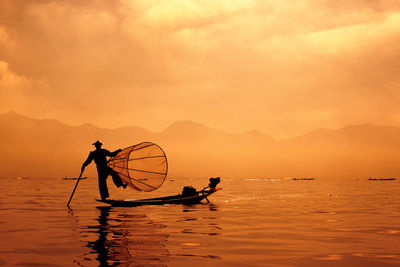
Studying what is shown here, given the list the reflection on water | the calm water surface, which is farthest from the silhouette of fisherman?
the reflection on water

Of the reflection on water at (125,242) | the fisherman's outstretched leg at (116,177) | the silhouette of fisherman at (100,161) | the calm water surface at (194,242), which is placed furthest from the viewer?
the fisherman's outstretched leg at (116,177)

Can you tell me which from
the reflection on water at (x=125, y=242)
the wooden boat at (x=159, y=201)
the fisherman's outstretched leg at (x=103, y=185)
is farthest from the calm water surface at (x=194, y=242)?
the wooden boat at (x=159, y=201)

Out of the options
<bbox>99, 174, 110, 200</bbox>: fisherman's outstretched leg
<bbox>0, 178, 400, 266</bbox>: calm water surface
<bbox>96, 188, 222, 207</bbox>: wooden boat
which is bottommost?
<bbox>0, 178, 400, 266</bbox>: calm water surface

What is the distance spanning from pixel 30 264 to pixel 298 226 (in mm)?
10964

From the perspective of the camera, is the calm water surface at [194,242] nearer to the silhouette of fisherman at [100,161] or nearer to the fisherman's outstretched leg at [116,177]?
the silhouette of fisherman at [100,161]

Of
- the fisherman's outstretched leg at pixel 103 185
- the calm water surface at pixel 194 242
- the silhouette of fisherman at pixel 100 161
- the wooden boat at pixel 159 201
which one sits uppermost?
the silhouette of fisherman at pixel 100 161

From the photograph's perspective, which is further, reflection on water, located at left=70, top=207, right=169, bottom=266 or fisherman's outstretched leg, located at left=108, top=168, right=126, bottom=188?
fisherman's outstretched leg, located at left=108, top=168, right=126, bottom=188

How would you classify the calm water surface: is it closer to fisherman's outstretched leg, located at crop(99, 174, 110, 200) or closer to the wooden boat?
fisherman's outstretched leg, located at crop(99, 174, 110, 200)

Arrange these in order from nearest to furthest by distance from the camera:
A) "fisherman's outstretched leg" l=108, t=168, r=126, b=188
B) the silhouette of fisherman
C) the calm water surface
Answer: the calm water surface, the silhouette of fisherman, "fisherman's outstretched leg" l=108, t=168, r=126, b=188

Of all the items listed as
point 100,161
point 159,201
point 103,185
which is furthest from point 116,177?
point 159,201

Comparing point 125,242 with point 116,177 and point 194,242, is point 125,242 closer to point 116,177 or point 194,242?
point 194,242

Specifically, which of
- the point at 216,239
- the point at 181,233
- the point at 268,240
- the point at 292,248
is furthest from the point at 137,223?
the point at 292,248

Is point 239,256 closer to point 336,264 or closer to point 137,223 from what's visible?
point 336,264

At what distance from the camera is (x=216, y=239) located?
516 inches
